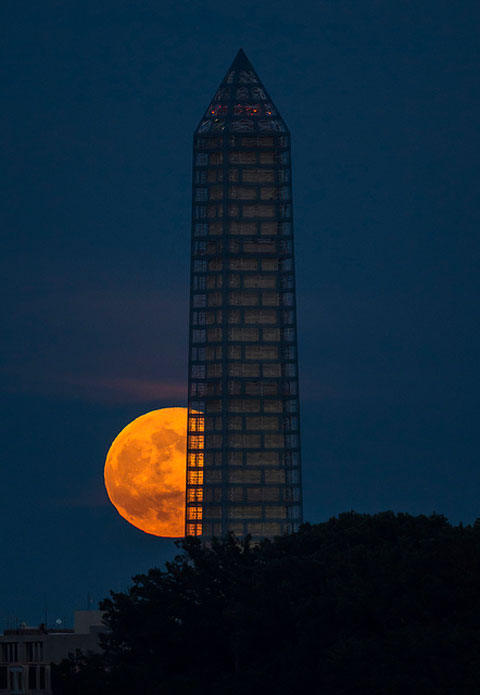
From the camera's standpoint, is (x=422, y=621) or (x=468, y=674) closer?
(x=468, y=674)

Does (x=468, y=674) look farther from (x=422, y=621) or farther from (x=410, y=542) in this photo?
(x=410, y=542)

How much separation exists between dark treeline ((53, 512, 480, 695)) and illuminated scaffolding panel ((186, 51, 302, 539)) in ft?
111

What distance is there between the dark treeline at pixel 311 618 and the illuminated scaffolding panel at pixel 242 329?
1333 inches

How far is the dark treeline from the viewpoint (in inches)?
2958

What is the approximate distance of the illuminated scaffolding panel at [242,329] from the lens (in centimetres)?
14688

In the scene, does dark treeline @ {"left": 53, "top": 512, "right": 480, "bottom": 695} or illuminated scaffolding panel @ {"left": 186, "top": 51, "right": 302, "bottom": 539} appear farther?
illuminated scaffolding panel @ {"left": 186, "top": 51, "right": 302, "bottom": 539}

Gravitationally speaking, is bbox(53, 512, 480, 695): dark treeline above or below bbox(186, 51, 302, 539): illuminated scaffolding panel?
below

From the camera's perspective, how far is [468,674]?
72.8 m

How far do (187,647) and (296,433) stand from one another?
5326cm

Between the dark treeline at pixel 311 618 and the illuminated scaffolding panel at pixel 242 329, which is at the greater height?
the illuminated scaffolding panel at pixel 242 329

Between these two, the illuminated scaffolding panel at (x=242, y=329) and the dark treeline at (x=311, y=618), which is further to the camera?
the illuminated scaffolding panel at (x=242, y=329)

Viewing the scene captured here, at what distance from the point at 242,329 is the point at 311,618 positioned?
68241 mm

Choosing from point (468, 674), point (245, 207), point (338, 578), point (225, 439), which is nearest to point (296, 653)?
point (338, 578)

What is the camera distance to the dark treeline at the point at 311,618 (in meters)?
75.1
